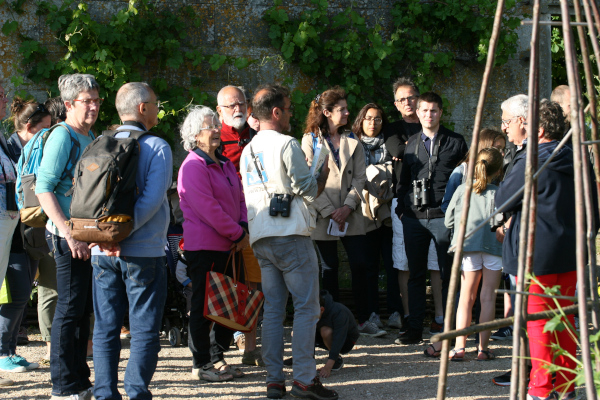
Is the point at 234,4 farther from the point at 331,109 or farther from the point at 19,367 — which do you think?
the point at 19,367

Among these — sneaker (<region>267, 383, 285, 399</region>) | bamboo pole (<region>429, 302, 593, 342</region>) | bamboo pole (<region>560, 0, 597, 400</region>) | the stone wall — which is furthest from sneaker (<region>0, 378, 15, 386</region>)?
bamboo pole (<region>560, 0, 597, 400</region>)

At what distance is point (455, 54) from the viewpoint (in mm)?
7254

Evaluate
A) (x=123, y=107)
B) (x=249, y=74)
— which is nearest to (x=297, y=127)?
(x=249, y=74)

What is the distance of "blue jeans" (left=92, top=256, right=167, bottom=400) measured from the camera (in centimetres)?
336

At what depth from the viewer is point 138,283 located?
11.0 ft

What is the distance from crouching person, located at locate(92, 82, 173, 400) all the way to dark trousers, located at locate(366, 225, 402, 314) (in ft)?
8.76

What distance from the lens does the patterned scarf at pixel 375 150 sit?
5.93 m

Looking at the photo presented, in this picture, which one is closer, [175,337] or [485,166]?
[485,166]

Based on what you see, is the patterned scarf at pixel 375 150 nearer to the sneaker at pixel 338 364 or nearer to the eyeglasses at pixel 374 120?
the eyeglasses at pixel 374 120

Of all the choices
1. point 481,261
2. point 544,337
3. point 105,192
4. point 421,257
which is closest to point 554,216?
point 544,337

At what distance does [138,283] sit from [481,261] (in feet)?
8.41

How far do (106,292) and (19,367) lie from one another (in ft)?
5.11

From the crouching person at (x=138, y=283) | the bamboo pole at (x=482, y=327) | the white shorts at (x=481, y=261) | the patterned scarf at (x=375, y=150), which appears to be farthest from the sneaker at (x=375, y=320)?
the bamboo pole at (x=482, y=327)

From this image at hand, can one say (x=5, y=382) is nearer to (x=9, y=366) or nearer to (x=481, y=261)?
(x=9, y=366)
